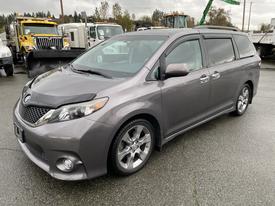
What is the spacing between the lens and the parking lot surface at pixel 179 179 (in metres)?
2.48

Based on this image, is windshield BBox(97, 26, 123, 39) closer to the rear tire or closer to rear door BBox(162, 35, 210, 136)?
the rear tire

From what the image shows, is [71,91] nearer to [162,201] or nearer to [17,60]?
[162,201]

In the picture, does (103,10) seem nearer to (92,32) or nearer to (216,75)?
(92,32)

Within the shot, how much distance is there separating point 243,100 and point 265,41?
11.7 m

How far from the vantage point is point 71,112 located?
2.36 m

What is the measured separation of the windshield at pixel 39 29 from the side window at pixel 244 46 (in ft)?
33.1

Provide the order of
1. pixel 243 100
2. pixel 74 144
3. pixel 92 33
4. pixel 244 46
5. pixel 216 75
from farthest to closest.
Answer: pixel 92 33
pixel 243 100
pixel 244 46
pixel 216 75
pixel 74 144

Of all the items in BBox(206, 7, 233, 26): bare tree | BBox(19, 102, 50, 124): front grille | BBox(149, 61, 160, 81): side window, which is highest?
BBox(206, 7, 233, 26): bare tree

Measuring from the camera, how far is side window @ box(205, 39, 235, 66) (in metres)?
3.79

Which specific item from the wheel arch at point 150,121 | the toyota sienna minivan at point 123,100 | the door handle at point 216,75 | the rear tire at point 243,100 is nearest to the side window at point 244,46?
the toyota sienna minivan at point 123,100

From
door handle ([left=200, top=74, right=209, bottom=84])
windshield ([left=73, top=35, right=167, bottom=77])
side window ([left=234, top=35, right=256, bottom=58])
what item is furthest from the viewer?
side window ([left=234, top=35, right=256, bottom=58])

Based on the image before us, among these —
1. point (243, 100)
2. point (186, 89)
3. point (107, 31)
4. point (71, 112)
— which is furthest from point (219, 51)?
point (107, 31)

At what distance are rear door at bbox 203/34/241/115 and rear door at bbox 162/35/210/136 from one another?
0.61 feet

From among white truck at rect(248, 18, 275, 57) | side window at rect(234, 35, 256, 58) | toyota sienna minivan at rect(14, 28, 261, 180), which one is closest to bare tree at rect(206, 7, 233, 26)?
white truck at rect(248, 18, 275, 57)
